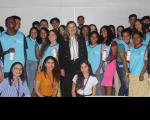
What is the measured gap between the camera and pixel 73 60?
3.70 meters

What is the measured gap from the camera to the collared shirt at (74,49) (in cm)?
371

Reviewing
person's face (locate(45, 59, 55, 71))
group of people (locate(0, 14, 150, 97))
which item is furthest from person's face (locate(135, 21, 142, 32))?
person's face (locate(45, 59, 55, 71))

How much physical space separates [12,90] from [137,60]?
153 cm

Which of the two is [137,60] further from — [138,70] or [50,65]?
[50,65]

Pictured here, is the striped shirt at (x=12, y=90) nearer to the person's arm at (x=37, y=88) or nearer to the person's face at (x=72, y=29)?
the person's arm at (x=37, y=88)

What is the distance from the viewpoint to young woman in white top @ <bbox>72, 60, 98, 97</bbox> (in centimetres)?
370

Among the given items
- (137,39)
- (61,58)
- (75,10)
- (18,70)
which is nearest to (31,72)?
(18,70)

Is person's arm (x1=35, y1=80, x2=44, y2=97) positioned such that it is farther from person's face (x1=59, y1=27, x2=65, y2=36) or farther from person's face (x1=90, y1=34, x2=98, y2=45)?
person's face (x1=90, y1=34, x2=98, y2=45)

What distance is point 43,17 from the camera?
3.68 meters

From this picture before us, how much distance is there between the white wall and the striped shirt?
0.63 meters

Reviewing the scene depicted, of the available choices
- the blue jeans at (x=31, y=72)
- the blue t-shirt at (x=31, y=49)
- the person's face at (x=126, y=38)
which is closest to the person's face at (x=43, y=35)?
the blue t-shirt at (x=31, y=49)

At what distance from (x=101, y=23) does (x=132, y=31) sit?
1.24ft
